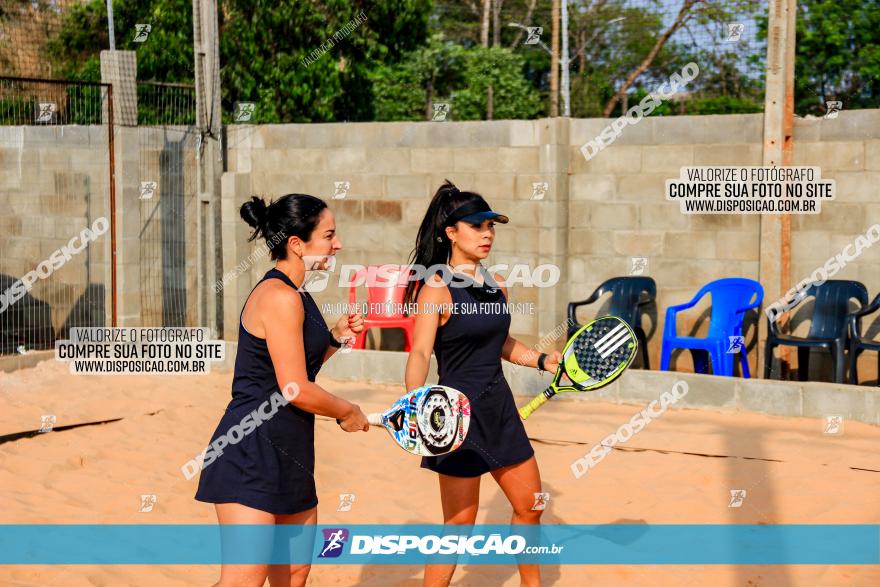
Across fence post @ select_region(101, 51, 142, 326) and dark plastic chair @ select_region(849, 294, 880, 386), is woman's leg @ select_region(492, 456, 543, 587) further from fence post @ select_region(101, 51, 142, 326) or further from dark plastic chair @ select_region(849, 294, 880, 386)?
fence post @ select_region(101, 51, 142, 326)

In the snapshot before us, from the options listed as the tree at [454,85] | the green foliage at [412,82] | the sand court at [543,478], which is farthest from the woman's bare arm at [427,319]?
the green foliage at [412,82]

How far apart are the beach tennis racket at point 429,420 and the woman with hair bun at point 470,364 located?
0.45ft

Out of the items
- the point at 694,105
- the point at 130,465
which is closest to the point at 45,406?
the point at 130,465

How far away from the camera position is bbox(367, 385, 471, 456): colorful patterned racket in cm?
410

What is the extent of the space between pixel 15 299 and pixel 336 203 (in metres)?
3.43

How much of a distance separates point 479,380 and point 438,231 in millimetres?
675

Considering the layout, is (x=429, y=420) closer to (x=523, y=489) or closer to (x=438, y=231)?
(x=523, y=489)

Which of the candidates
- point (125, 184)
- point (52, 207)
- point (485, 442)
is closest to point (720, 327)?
point (485, 442)

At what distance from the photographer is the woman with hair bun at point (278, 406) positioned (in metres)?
3.66

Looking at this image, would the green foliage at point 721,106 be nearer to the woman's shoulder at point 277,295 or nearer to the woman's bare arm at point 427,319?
the woman's bare arm at point 427,319

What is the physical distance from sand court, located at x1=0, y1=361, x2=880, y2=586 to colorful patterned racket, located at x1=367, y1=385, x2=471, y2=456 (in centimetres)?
156

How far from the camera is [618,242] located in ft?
32.9

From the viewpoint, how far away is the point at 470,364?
4430mm

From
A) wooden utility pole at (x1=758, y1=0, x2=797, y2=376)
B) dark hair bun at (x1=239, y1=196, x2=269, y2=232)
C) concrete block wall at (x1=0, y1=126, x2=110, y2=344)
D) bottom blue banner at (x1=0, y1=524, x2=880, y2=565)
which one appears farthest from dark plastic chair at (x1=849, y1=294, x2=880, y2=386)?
concrete block wall at (x1=0, y1=126, x2=110, y2=344)
